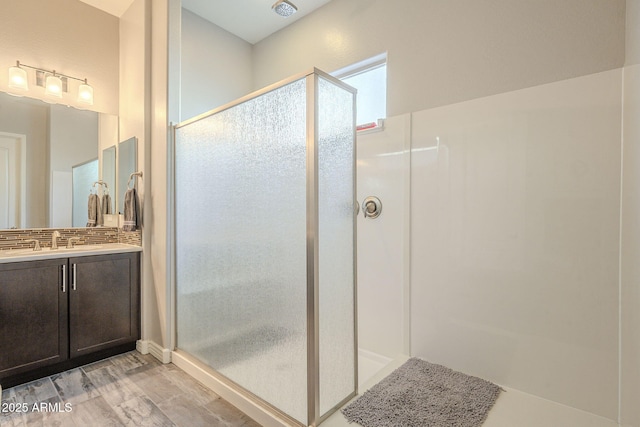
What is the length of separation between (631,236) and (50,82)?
3.90 m

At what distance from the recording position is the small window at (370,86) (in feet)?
7.89

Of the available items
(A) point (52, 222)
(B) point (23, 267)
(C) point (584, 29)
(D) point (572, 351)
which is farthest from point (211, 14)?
(D) point (572, 351)

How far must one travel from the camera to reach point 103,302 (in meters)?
2.35

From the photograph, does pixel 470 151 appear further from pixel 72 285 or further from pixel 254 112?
pixel 72 285

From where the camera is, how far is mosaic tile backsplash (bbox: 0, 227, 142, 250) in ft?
7.77

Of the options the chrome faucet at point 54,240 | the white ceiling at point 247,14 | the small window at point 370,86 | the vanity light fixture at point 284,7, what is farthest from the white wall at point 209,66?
the chrome faucet at point 54,240

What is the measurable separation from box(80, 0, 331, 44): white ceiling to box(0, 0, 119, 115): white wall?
0.61 ft

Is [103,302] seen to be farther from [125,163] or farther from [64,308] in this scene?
[125,163]

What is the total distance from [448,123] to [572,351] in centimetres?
140

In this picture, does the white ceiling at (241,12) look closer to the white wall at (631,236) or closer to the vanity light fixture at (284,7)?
the vanity light fixture at (284,7)

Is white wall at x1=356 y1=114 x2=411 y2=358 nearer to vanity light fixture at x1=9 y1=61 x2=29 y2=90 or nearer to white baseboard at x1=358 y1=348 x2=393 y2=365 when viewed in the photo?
white baseboard at x1=358 y1=348 x2=393 y2=365

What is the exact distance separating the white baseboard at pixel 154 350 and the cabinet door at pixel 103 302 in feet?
0.26

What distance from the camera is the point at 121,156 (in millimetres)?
2771

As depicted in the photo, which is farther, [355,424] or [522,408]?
[522,408]
